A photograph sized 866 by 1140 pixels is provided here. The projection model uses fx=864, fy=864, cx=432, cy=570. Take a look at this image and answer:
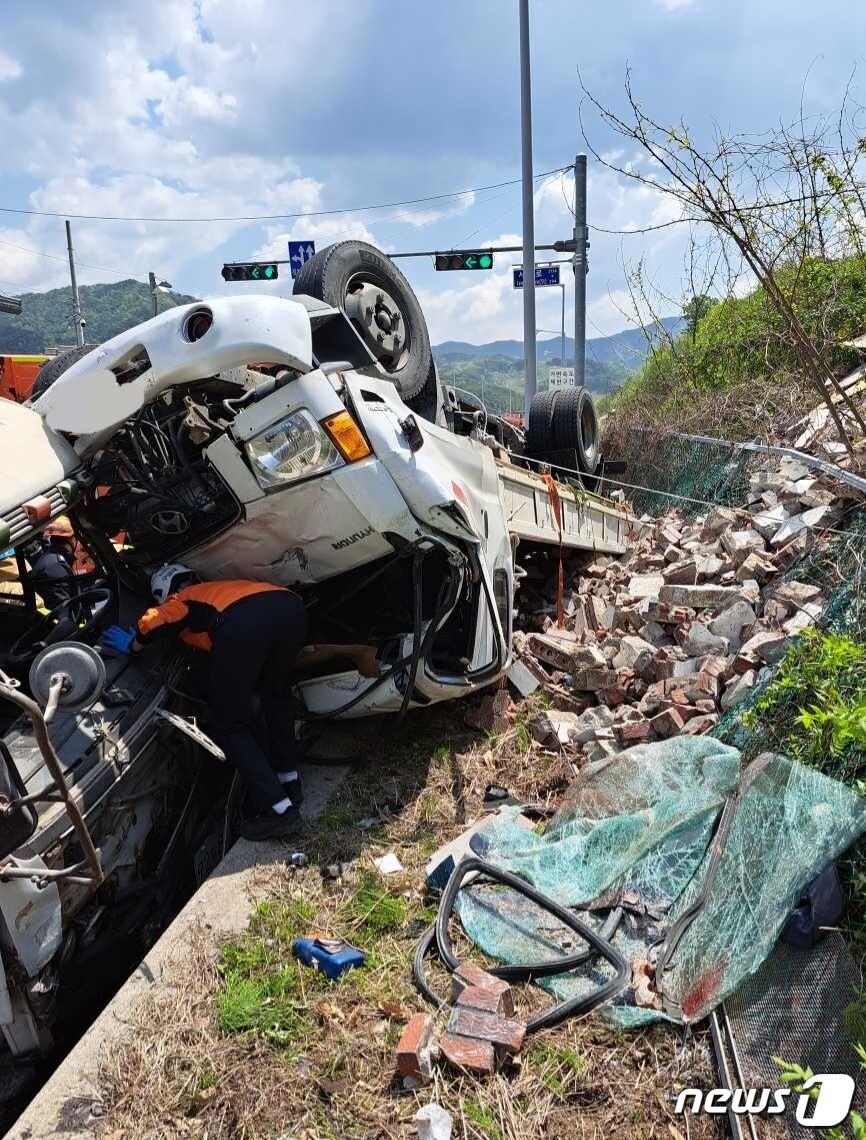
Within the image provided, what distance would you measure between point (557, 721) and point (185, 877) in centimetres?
204

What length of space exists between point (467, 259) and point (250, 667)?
1308cm

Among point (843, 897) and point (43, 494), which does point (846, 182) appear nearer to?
point (843, 897)

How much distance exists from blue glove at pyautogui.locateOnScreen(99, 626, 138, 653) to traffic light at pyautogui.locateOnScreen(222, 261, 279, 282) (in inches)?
578

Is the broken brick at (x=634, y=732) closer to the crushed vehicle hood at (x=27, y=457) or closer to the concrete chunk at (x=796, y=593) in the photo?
the concrete chunk at (x=796, y=593)

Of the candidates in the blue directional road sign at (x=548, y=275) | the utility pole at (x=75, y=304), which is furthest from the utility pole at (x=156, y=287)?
the blue directional road sign at (x=548, y=275)

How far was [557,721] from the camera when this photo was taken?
4664 millimetres

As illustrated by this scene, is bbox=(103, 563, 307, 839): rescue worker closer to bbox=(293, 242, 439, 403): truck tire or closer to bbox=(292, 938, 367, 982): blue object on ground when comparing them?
bbox=(292, 938, 367, 982): blue object on ground

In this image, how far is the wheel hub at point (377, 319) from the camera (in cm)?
488

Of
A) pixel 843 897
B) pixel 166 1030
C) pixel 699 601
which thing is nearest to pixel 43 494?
pixel 166 1030

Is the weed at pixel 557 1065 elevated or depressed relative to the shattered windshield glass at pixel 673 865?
depressed

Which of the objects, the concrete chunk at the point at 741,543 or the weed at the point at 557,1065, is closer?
the weed at the point at 557,1065

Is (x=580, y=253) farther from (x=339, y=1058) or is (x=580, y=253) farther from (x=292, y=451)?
(x=339, y=1058)

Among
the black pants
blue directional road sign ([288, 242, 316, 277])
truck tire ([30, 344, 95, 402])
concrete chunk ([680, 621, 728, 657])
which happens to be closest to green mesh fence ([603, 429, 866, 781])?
concrete chunk ([680, 621, 728, 657])

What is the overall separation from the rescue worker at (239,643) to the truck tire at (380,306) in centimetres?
164
